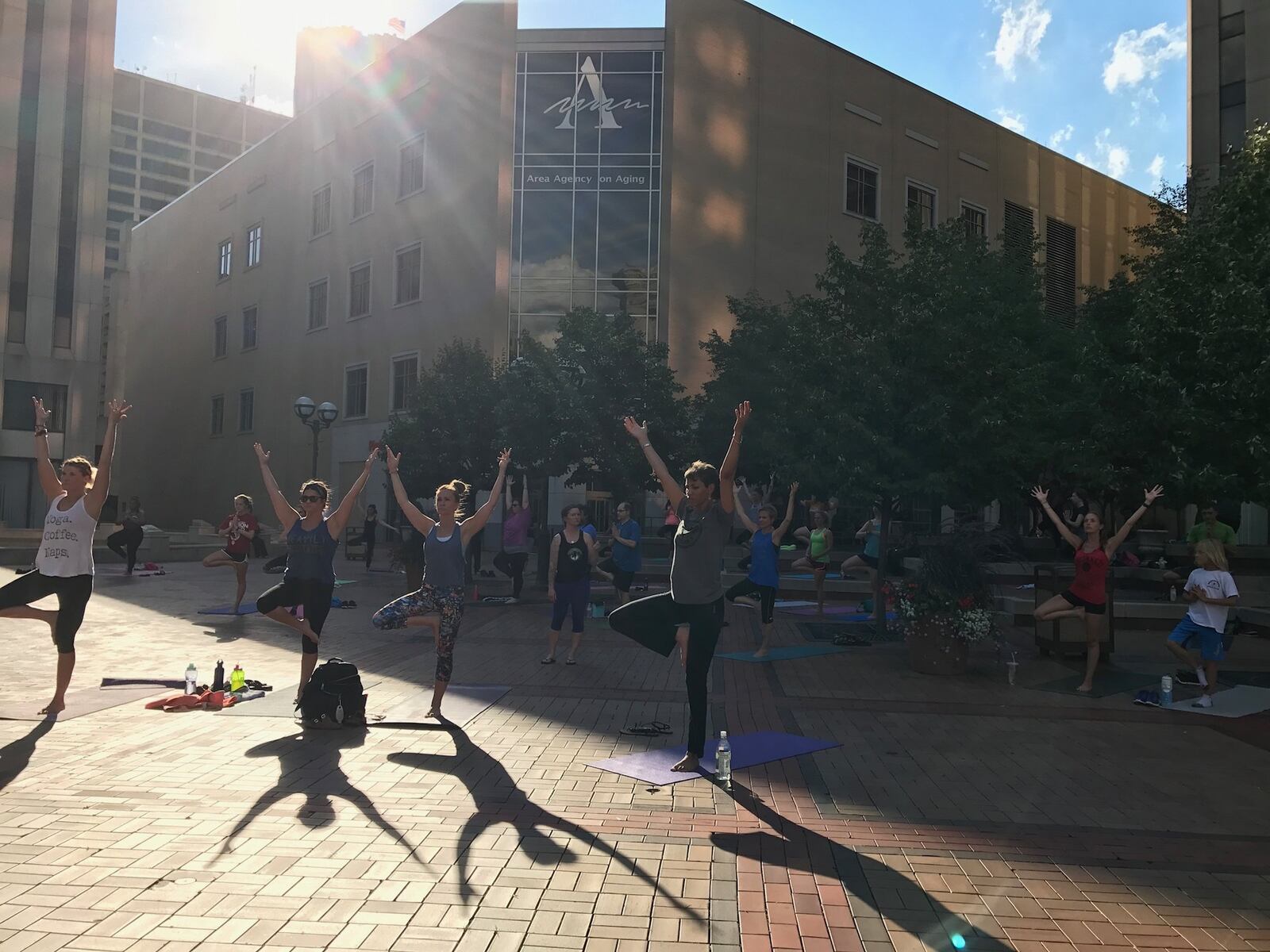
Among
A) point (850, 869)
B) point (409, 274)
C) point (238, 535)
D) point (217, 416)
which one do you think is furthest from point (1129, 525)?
point (217, 416)

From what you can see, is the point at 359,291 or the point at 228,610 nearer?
the point at 228,610

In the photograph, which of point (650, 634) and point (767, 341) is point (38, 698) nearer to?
point (650, 634)

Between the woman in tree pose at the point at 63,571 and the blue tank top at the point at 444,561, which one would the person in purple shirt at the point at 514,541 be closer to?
the blue tank top at the point at 444,561

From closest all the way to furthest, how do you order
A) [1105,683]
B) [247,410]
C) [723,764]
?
[723,764], [1105,683], [247,410]

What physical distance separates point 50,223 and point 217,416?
1263cm

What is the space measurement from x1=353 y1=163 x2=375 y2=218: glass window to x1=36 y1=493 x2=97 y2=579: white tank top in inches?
1380

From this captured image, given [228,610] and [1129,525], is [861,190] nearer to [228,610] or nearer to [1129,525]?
[228,610]

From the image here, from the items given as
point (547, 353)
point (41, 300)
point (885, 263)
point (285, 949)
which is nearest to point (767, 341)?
point (547, 353)

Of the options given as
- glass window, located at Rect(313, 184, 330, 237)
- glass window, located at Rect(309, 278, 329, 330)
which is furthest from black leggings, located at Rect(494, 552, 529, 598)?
glass window, located at Rect(313, 184, 330, 237)

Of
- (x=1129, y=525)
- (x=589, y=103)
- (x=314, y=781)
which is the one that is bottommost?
(x=314, y=781)

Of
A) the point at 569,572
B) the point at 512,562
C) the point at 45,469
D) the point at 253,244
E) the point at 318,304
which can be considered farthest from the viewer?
the point at 253,244

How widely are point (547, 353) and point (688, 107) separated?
15.5m

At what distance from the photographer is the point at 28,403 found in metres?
42.8

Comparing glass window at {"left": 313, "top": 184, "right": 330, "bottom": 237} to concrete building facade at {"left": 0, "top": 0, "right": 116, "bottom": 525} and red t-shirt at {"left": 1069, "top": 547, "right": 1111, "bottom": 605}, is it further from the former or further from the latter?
red t-shirt at {"left": 1069, "top": 547, "right": 1111, "bottom": 605}
